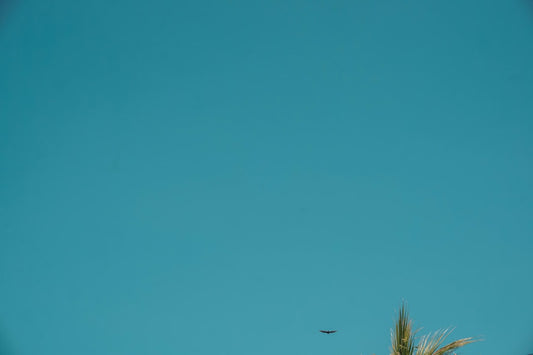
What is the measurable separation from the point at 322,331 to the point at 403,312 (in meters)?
3.18

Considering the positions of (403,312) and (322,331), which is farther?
(322,331)

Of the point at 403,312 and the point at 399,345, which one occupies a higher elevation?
the point at 403,312

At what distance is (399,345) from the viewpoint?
4.95m

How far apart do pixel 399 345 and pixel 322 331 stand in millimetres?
3161

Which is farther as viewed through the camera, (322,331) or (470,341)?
(322,331)

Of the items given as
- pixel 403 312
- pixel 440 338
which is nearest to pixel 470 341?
pixel 440 338

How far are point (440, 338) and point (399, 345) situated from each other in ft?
1.61

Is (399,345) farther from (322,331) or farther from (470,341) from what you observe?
(322,331)

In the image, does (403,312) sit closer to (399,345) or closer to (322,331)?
(399,345)

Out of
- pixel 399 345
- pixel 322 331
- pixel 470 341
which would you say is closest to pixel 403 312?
pixel 399 345

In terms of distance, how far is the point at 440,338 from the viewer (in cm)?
497

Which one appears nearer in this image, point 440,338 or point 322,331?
point 440,338

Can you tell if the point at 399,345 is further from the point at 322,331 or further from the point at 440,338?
the point at 322,331

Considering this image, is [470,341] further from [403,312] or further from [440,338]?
[403,312]
